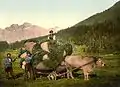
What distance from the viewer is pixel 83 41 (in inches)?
257

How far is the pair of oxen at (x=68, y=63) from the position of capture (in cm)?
657

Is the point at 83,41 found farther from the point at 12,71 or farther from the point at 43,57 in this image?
the point at 12,71

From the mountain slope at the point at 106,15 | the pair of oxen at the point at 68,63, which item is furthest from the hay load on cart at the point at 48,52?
the mountain slope at the point at 106,15

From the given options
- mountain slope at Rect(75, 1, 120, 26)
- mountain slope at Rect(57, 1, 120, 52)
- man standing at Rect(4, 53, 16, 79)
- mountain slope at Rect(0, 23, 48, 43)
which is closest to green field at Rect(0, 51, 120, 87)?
man standing at Rect(4, 53, 16, 79)

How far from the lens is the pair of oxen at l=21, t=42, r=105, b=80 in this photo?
21.5 ft

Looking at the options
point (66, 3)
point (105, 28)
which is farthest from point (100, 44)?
point (66, 3)

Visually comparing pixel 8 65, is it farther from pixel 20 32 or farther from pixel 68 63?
pixel 68 63

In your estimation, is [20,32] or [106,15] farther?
[20,32]

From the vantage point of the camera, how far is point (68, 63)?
660 centimetres

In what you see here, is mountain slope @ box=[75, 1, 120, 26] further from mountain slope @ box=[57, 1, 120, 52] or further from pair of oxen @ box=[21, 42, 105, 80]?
pair of oxen @ box=[21, 42, 105, 80]

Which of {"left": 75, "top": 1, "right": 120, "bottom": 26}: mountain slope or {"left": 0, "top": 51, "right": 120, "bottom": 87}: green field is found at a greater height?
{"left": 75, "top": 1, "right": 120, "bottom": 26}: mountain slope

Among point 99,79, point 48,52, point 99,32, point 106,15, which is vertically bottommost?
point 99,79

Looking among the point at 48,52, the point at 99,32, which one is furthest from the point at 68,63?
the point at 99,32

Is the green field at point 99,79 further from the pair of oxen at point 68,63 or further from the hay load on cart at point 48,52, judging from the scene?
the hay load on cart at point 48,52
